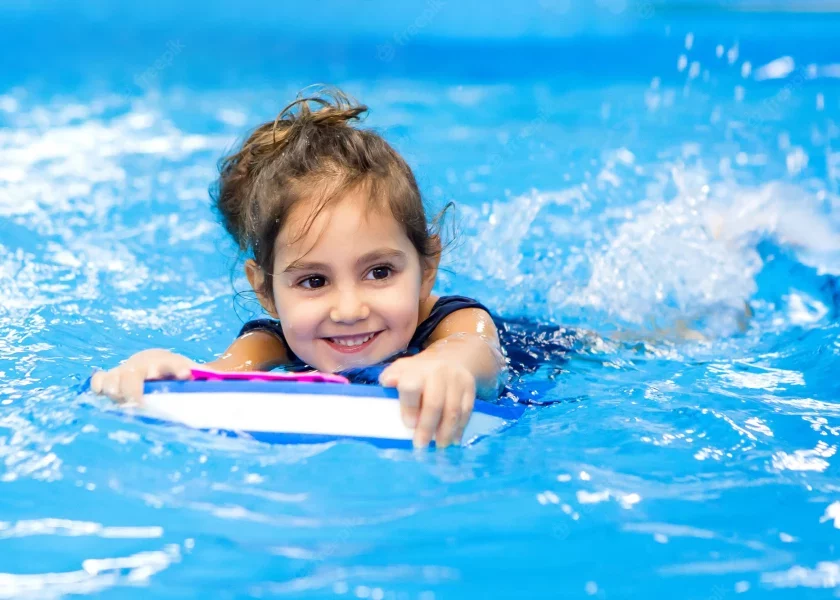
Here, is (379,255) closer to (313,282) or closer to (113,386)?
(313,282)

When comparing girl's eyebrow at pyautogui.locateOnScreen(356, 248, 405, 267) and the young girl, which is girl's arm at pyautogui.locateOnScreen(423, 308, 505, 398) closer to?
the young girl

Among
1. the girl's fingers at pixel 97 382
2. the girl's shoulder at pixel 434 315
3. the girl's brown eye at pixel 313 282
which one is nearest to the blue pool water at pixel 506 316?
the girl's fingers at pixel 97 382

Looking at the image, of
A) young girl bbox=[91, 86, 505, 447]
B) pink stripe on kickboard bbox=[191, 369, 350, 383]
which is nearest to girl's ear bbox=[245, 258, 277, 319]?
young girl bbox=[91, 86, 505, 447]

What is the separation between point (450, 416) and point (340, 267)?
453mm

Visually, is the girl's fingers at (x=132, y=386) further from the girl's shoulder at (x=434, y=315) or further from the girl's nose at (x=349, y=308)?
the girl's shoulder at (x=434, y=315)

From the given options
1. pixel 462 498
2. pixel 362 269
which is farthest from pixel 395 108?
pixel 462 498

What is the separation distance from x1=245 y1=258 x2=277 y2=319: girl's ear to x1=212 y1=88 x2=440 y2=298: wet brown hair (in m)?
0.01

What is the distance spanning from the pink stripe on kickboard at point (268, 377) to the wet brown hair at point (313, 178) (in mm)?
374

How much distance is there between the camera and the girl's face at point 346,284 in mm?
2176

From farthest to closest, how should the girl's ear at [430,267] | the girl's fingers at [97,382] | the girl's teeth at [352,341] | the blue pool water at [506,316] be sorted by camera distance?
the girl's ear at [430,267] < the girl's teeth at [352,341] < the girl's fingers at [97,382] < the blue pool water at [506,316]

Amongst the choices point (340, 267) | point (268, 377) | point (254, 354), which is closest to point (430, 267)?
point (340, 267)

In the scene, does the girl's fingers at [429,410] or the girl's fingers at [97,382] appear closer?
the girl's fingers at [429,410]

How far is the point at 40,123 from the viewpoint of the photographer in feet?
20.8

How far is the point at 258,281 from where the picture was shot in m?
2.46
